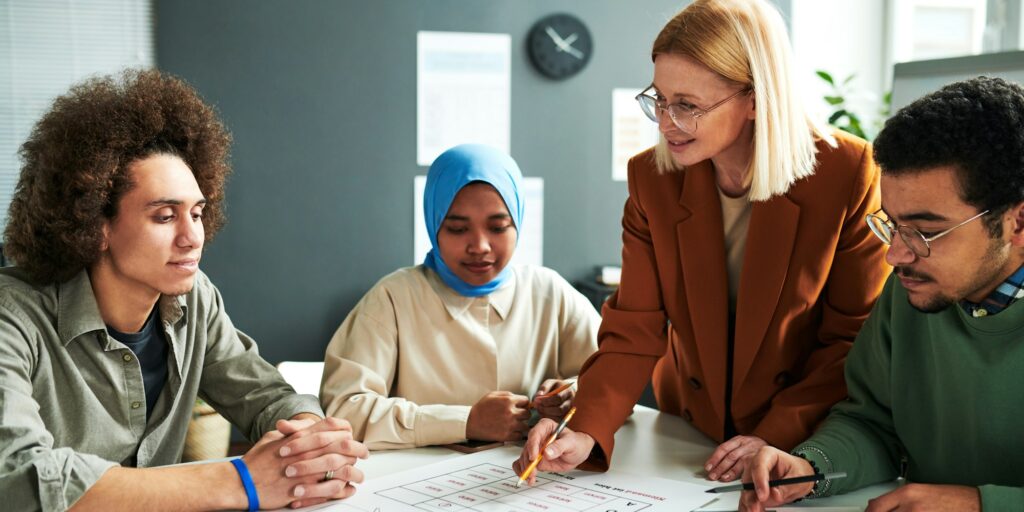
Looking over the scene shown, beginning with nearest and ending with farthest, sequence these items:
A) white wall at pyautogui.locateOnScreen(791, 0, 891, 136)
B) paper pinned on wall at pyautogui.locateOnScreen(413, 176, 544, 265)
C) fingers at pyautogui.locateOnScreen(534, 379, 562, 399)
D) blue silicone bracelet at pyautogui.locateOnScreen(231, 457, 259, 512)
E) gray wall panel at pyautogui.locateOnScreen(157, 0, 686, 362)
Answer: blue silicone bracelet at pyautogui.locateOnScreen(231, 457, 259, 512), fingers at pyautogui.locateOnScreen(534, 379, 562, 399), gray wall panel at pyautogui.locateOnScreen(157, 0, 686, 362), paper pinned on wall at pyautogui.locateOnScreen(413, 176, 544, 265), white wall at pyautogui.locateOnScreen(791, 0, 891, 136)

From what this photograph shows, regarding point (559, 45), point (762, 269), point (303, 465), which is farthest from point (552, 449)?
point (559, 45)

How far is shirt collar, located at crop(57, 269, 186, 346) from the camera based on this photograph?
1387 mm

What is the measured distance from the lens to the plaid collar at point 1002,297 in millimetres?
1191

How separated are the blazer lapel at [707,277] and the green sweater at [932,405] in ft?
0.72

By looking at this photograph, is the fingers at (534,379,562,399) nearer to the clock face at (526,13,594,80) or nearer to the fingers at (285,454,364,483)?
the fingers at (285,454,364,483)

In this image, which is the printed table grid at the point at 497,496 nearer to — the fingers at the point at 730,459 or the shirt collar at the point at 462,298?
the fingers at the point at 730,459

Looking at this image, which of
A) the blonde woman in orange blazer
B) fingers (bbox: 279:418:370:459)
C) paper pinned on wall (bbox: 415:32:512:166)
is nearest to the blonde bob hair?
the blonde woman in orange blazer

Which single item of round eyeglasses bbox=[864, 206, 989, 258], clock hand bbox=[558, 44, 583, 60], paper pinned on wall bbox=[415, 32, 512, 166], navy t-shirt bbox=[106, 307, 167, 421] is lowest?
navy t-shirt bbox=[106, 307, 167, 421]

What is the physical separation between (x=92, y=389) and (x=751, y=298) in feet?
3.59

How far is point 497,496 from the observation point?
1272 mm

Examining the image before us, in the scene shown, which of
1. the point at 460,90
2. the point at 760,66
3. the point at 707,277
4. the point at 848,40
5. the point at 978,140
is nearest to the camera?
the point at 978,140

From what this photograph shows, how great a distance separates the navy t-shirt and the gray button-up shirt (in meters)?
0.01

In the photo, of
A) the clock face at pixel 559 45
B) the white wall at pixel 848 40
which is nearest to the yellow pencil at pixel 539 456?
the clock face at pixel 559 45

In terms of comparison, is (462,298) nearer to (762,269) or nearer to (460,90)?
(762,269)
